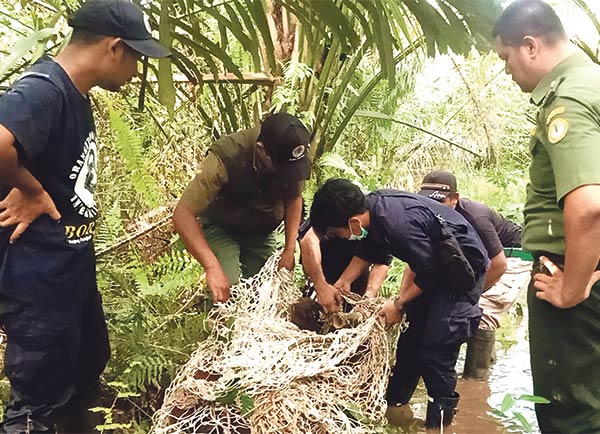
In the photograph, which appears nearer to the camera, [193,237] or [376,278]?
[193,237]

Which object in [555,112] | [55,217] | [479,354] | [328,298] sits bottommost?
[479,354]

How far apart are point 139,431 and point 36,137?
3.96 feet

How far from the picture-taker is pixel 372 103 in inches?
204


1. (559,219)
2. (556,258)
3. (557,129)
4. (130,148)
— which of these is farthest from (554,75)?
(130,148)

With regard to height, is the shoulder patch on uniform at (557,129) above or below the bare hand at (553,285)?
above

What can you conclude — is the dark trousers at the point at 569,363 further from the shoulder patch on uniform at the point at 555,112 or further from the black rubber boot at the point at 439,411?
the black rubber boot at the point at 439,411

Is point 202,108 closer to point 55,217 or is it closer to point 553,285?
point 55,217

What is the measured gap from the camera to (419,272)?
274 cm

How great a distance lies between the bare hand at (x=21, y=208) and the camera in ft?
5.92

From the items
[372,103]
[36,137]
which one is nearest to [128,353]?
[36,137]

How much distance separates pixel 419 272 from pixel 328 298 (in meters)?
0.43

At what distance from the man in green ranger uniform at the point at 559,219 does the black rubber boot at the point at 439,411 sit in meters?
0.90

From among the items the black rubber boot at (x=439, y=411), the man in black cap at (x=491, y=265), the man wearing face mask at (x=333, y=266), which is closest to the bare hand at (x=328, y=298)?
the man wearing face mask at (x=333, y=266)

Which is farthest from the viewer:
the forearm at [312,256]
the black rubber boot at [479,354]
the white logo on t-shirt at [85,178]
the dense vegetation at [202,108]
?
the black rubber boot at [479,354]
